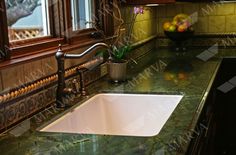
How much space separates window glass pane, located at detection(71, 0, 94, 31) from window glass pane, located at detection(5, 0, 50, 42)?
0.92 ft

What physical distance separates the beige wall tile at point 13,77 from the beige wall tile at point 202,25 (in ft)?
8.37

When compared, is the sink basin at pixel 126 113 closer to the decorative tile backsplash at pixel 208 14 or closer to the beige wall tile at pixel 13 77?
the beige wall tile at pixel 13 77

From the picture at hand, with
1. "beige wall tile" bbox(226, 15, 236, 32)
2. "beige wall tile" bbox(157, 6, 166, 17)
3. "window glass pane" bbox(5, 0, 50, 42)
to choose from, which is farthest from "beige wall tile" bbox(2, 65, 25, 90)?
"beige wall tile" bbox(226, 15, 236, 32)

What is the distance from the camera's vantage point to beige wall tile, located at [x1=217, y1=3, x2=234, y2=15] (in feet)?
11.4

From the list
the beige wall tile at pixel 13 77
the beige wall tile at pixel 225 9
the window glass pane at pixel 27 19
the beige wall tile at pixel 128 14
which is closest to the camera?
the beige wall tile at pixel 13 77

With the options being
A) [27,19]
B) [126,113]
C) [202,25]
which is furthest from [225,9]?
[27,19]

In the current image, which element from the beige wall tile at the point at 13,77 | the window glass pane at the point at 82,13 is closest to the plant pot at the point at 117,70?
the window glass pane at the point at 82,13

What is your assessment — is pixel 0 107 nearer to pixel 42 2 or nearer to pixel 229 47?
pixel 42 2

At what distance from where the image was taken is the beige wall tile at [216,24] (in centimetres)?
354

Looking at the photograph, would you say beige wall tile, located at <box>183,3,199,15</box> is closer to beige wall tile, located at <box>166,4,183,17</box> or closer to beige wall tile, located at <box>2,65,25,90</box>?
beige wall tile, located at <box>166,4,183,17</box>

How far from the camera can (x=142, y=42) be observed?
312 cm

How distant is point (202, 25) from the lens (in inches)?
142

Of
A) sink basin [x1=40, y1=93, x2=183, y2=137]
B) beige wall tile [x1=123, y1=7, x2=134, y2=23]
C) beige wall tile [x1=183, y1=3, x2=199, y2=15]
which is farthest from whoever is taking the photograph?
beige wall tile [x1=183, y1=3, x2=199, y2=15]

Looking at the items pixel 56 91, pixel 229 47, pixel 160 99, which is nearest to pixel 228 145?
pixel 229 47
